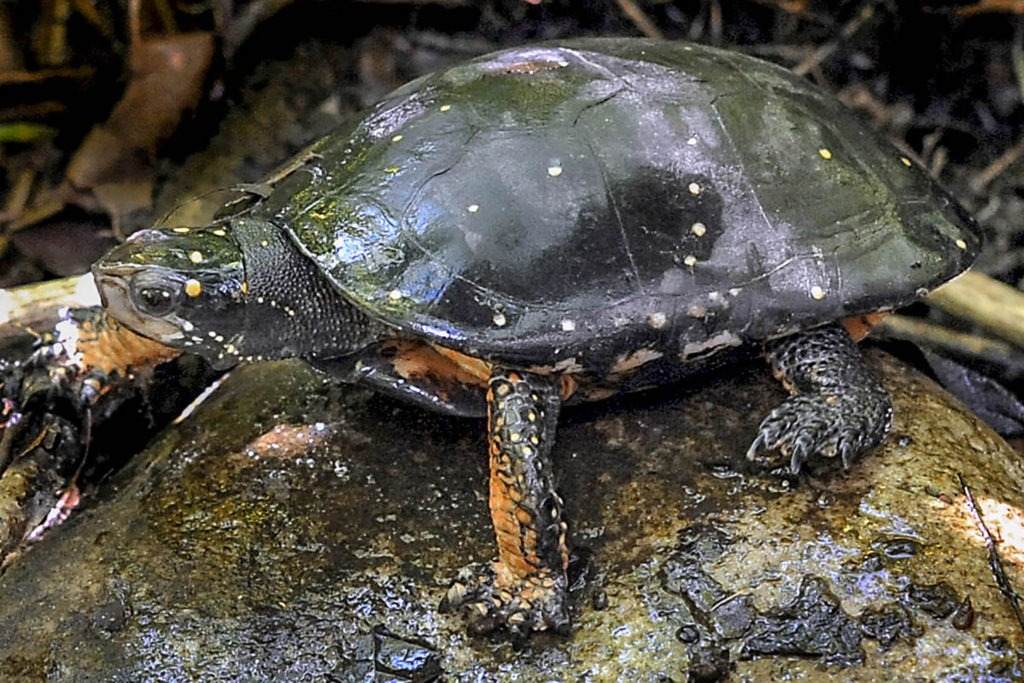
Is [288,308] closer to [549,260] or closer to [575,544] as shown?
[549,260]

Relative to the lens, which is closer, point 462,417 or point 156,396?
point 462,417

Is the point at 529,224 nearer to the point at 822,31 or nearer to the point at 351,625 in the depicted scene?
the point at 351,625

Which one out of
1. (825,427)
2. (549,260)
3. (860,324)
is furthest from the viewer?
(860,324)

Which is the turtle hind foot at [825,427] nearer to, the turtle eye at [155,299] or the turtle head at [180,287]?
the turtle head at [180,287]

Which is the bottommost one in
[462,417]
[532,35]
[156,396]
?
[156,396]

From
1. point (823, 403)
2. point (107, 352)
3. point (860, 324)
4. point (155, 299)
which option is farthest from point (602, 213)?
point (107, 352)

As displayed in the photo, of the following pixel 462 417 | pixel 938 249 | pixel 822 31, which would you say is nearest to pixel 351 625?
pixel 462 417
